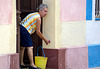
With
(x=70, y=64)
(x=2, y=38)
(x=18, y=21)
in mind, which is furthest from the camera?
(x=70, y=64)

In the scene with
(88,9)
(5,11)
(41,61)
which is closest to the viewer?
(5,11)

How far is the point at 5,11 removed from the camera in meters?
7.14

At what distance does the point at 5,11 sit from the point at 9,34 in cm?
53

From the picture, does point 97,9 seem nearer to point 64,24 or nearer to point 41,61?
point 64,24

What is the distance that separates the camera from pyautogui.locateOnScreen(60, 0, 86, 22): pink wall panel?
823cm

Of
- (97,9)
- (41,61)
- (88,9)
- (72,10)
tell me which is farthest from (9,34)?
(97,9)

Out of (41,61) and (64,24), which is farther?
(64,24)

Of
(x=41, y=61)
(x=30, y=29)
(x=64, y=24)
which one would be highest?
(x=64, y=24)

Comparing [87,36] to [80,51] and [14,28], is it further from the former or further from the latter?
[14,28]

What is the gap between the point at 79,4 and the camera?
862 centimetres

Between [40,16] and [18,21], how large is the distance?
0.61 metres

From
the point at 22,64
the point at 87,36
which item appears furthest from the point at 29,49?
the point at 87,36

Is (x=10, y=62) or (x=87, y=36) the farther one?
(x=87, y=36)

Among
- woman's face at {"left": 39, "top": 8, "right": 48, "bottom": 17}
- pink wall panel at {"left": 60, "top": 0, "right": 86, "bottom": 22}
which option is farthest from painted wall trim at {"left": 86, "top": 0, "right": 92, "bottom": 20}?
woman's face at {"left": 39, "top": 8, "right": 48, "bottom": 17}
